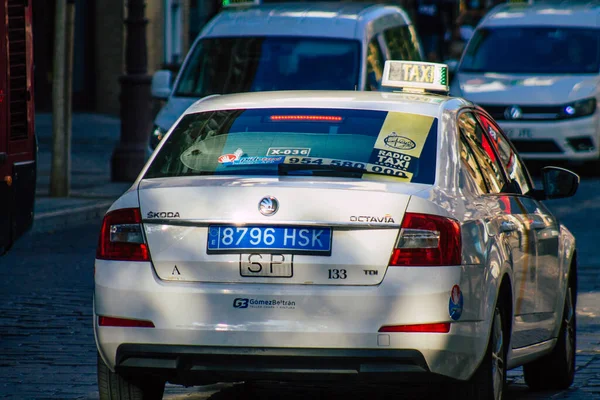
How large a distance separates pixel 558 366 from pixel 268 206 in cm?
222

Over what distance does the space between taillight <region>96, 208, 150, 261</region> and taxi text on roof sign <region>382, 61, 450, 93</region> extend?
2.00 m

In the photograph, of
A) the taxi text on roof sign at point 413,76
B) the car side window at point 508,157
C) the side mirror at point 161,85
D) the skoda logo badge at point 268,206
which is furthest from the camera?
the side mirror at point 161,85

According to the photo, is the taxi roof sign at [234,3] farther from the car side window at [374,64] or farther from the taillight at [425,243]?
the taillight at [425,243]

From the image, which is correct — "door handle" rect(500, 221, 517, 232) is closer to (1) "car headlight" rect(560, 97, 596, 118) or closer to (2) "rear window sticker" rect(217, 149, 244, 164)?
(2) "rear window sticker" rect(217, 149, 244, 164)

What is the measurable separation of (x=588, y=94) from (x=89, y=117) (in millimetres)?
12158

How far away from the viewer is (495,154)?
7332 mm

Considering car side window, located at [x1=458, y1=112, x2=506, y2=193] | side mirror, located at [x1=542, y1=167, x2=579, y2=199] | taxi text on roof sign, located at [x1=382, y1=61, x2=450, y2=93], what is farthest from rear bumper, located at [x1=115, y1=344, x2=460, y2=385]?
taxi text on roof sign, located at [x1=382, y1=61, x2=450, y2=93]

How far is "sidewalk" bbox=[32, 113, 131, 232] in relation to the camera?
1502cm

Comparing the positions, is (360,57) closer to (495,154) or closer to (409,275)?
(495,154)

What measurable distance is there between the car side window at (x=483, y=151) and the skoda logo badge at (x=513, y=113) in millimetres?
12010

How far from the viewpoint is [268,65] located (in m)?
15.3

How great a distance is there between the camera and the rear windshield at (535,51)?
783 inches

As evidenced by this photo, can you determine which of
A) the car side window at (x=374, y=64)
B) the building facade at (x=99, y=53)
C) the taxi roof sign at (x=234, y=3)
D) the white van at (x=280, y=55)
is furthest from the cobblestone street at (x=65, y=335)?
the building facade at (x=99, y=53)

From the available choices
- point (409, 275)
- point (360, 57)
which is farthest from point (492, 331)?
point (360, 57)
